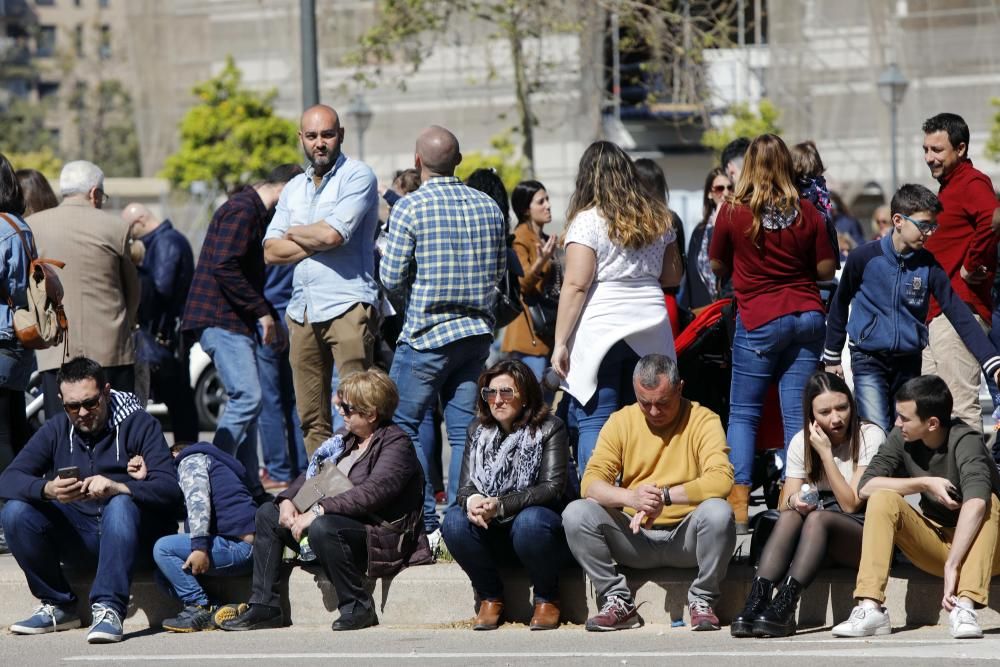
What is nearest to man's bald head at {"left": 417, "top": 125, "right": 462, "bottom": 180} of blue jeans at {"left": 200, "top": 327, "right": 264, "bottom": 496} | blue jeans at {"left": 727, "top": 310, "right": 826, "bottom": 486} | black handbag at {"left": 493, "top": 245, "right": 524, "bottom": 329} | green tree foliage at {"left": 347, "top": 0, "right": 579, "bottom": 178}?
black handbag at {"left": 493, "top": 245, "right": 524, "bottom": 329}

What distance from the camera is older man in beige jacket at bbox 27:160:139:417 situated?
8.08 m

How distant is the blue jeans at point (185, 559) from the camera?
6.93 metres

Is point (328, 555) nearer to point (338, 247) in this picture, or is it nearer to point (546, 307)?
point (338, 247)

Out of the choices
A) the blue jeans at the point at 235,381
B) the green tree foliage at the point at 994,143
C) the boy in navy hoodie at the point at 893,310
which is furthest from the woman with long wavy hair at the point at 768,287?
the green tree foliage at the point at 994,143

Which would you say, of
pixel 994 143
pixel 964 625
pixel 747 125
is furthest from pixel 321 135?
pixel 747 125

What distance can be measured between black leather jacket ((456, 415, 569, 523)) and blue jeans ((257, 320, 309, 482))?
2854mm

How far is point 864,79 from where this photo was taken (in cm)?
2505

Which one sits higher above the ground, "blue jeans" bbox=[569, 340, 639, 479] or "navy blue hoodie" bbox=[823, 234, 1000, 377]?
"navy blue hoodie" bbox=[823, 234, 1000, 377]

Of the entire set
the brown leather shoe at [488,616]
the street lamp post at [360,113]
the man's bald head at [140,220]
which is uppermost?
the street lamp post at [360,113]

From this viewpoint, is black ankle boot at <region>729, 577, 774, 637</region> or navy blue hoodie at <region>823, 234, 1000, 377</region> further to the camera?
navy blue hoodie at <region>823, 234, 1000, 377</region>

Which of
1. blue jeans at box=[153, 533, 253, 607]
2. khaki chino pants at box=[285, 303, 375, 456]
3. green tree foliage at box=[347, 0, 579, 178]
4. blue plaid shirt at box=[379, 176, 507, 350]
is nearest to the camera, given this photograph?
blue jeans at box=[153, 533, 253, 607]

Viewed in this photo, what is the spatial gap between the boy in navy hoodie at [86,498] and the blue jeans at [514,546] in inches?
51.0

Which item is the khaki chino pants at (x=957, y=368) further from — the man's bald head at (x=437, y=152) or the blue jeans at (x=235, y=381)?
the blue jeans at (x=235, y=381)

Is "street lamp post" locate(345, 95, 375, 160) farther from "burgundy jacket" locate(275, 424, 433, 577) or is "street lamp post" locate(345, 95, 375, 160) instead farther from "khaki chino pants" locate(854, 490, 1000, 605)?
"khaki chino pants" locate(854, 490, 1000, 605)
